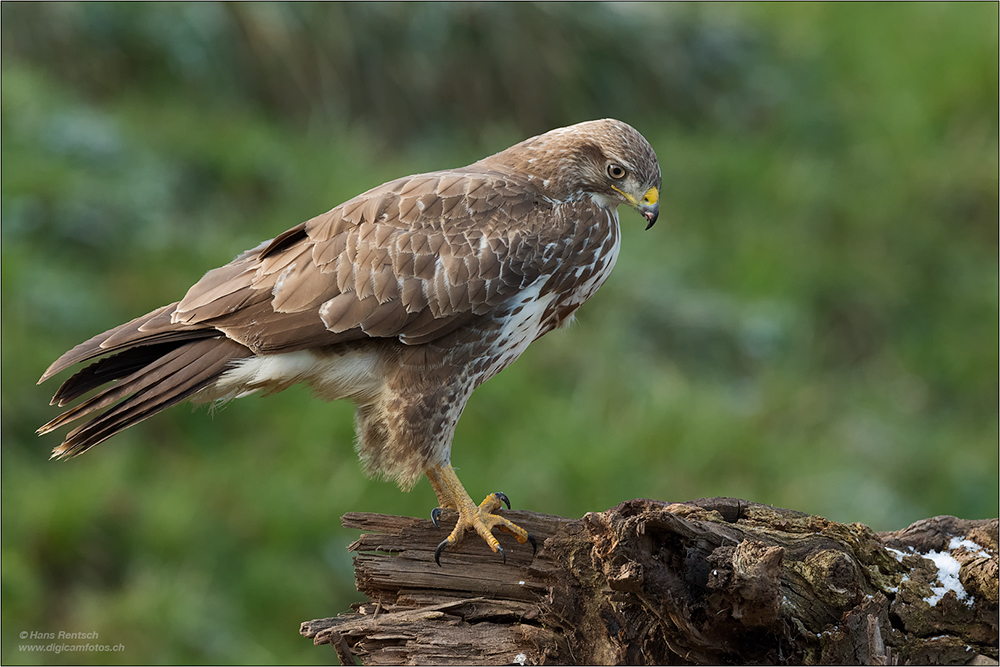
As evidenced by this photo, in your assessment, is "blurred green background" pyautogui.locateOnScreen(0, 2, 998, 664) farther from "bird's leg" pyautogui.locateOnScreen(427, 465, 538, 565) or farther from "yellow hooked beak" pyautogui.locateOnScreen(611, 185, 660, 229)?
"yellow hooked beak" pyautogui.locateOnScreen(611, 185, 660, 229)

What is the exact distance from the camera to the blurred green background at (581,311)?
5531 mm

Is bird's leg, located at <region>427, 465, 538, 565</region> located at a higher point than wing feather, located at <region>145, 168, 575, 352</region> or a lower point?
lower

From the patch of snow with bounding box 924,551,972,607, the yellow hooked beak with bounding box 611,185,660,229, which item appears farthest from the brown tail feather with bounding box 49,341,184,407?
the patch of snow with bounding box 924,551,972,607

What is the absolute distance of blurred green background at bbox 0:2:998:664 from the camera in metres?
5.53

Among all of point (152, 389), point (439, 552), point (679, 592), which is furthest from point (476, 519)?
point (152, 389)

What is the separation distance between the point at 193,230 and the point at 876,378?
5.41 m

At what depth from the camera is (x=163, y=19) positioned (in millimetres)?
7605

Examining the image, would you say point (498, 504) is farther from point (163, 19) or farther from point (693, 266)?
point (163, 19)

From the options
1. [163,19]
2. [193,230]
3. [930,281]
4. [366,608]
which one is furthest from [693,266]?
[366,608]

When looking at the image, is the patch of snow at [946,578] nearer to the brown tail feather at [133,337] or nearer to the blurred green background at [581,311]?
the blurred green background at [581,311]

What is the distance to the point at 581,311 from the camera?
7.44 m

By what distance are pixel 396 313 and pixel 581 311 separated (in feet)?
12.3

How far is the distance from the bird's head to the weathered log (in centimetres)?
129

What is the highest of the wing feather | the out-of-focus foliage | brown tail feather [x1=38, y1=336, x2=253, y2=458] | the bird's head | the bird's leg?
the out-of-focus foliage
